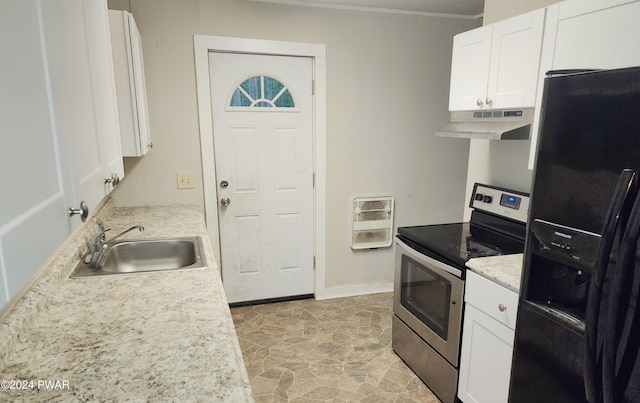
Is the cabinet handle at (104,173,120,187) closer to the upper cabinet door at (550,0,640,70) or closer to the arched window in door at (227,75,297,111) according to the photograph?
the arched window in door at (227,75,297,111)

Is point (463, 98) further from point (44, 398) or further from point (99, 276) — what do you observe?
point (44, 398)

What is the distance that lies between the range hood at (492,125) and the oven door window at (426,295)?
0.81 m

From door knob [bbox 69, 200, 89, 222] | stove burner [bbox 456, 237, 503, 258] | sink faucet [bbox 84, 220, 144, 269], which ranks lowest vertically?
stove burner [bbox 456, 237, 503, 258]

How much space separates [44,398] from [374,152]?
2923 millimetres

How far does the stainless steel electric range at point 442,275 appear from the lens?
77.6 inches

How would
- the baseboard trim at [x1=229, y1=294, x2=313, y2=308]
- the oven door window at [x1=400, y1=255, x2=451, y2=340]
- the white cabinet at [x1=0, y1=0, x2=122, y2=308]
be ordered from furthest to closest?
1. the baseboard trim at [x1=229, y1=294, x2=313, y2=308]
2. the oven door window at [x1=400, y1=255, x2=451, y2=340]
3. the white cabinet at [x1=0, y1=0, x2=122, y2=308]

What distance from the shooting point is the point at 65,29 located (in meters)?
1.02

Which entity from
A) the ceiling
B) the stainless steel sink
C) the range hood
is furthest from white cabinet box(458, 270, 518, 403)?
the ceiling

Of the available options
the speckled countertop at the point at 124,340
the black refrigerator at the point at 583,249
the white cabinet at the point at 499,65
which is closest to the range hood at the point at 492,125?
the white cabinet at the point at 499,65

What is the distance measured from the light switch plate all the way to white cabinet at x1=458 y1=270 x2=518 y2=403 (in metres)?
2.17

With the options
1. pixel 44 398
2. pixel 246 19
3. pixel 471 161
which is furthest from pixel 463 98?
pixel 44 398

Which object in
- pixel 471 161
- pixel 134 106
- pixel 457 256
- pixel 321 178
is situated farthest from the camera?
pixel 321 178

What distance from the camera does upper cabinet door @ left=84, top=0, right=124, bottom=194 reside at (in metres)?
1.34

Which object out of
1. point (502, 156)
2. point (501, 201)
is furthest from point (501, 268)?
point (502, 156)
